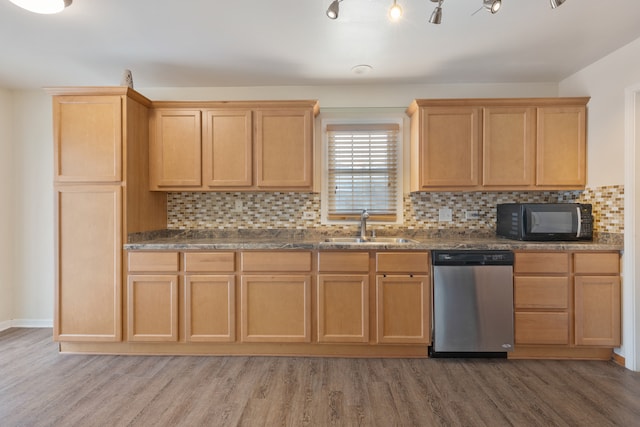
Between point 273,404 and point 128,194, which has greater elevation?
point 128,194

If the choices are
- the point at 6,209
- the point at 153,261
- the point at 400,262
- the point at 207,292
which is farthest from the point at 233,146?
the point at 6,209

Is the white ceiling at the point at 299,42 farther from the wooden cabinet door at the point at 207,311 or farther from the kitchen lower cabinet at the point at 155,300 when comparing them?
the wooden cabinet door at the point at 207,311

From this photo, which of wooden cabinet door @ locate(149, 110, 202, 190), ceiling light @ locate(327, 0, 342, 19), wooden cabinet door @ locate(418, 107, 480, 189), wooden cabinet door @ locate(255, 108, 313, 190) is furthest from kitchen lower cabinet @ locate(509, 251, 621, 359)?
wooden cabinet door @ locate(149, 110, 202, 190)

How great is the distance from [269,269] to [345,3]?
1.96 metres

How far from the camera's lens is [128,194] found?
105 inches

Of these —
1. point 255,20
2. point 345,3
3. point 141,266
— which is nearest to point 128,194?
point 141,266

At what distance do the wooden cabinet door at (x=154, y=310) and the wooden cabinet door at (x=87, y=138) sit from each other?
90 cm

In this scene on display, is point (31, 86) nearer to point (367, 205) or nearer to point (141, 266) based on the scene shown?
point (141, 266)

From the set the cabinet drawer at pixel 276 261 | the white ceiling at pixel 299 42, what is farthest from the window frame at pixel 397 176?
the cabinet drawer at pixel 276 261

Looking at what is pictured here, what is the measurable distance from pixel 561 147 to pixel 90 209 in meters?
4.06

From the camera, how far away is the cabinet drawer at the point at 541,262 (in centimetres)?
257

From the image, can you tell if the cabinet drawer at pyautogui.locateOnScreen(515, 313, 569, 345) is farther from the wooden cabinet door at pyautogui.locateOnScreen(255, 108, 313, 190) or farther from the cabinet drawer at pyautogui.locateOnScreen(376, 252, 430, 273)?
the wooden cabinet door at pyautogui.locateOnScreen(255, 108, 313, 190)

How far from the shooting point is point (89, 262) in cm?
265

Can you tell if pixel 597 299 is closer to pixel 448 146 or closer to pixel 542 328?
pixel 542 328
